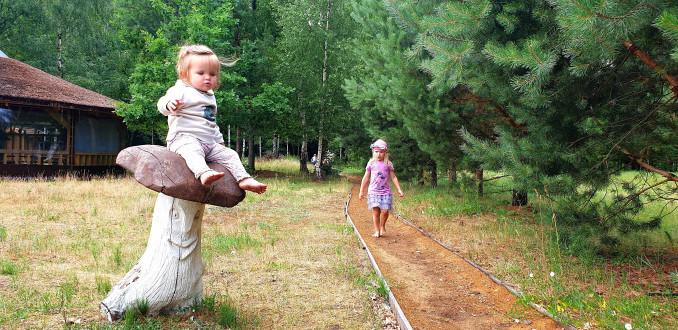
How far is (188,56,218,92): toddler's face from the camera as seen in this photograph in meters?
3.75

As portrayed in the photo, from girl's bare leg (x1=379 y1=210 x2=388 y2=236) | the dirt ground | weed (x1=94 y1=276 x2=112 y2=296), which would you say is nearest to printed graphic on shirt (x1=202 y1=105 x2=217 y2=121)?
weed (x1=94 y1=276 x2=112 y2=296)

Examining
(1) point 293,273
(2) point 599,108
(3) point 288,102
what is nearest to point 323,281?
(1) point 293,273

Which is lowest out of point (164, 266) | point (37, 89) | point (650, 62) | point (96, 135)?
point (164, 266)

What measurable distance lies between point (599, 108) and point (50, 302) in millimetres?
6509

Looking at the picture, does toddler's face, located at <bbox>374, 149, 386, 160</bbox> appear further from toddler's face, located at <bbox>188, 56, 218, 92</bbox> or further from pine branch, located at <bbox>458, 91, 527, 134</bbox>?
toddler's face, located at <bbox>188, 56, 218, 92</bbox>

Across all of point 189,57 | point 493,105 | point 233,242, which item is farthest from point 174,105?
point 493,105

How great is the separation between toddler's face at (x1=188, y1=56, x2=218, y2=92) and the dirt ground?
288 cm

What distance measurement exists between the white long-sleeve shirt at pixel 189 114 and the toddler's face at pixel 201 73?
51 mm

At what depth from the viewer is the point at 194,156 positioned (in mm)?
3480

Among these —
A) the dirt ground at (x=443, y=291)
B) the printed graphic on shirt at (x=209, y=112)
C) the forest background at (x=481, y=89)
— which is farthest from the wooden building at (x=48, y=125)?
the printed graphic on shirt at (x=209, y=112)

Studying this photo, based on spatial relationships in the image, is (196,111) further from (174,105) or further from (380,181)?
(380,181)

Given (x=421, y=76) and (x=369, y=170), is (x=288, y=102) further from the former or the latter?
(x=369, y=170)

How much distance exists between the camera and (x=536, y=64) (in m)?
4.34

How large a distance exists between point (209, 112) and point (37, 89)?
18363 millimetres
